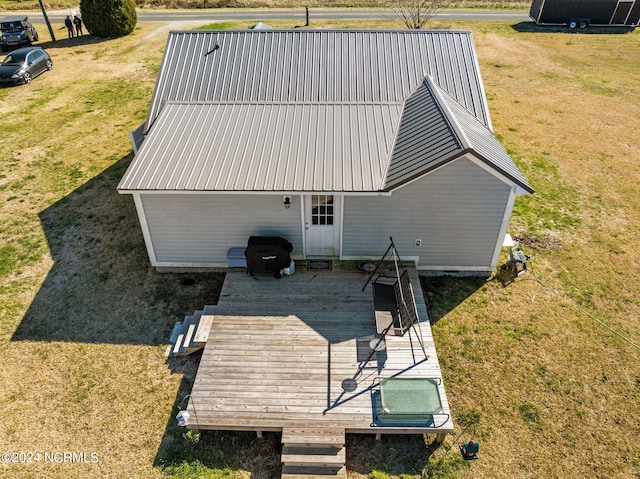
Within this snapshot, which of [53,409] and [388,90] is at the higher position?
[388,90]

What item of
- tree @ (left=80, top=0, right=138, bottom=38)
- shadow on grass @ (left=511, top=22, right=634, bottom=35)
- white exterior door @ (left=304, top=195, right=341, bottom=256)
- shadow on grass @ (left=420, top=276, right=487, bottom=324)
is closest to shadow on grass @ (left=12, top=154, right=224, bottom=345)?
white exterior door @ (left=304, top=195, right=341, bottom=256)

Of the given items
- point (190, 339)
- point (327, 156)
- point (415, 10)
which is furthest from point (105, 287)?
point (415, 10)

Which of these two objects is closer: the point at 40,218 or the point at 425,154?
the point at 425,154

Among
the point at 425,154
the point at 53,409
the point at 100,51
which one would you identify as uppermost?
the point at 425,154

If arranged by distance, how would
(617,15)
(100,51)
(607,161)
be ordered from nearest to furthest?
(607,161)
(100,51)
(617,15)

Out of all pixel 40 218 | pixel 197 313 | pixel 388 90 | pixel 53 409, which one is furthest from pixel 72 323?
pixel 388 90

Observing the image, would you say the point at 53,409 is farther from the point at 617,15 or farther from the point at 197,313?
the point at 617,15

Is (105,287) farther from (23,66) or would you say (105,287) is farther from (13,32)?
(13,32)

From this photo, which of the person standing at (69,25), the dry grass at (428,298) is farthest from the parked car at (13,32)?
the dry grass at (428,298)
